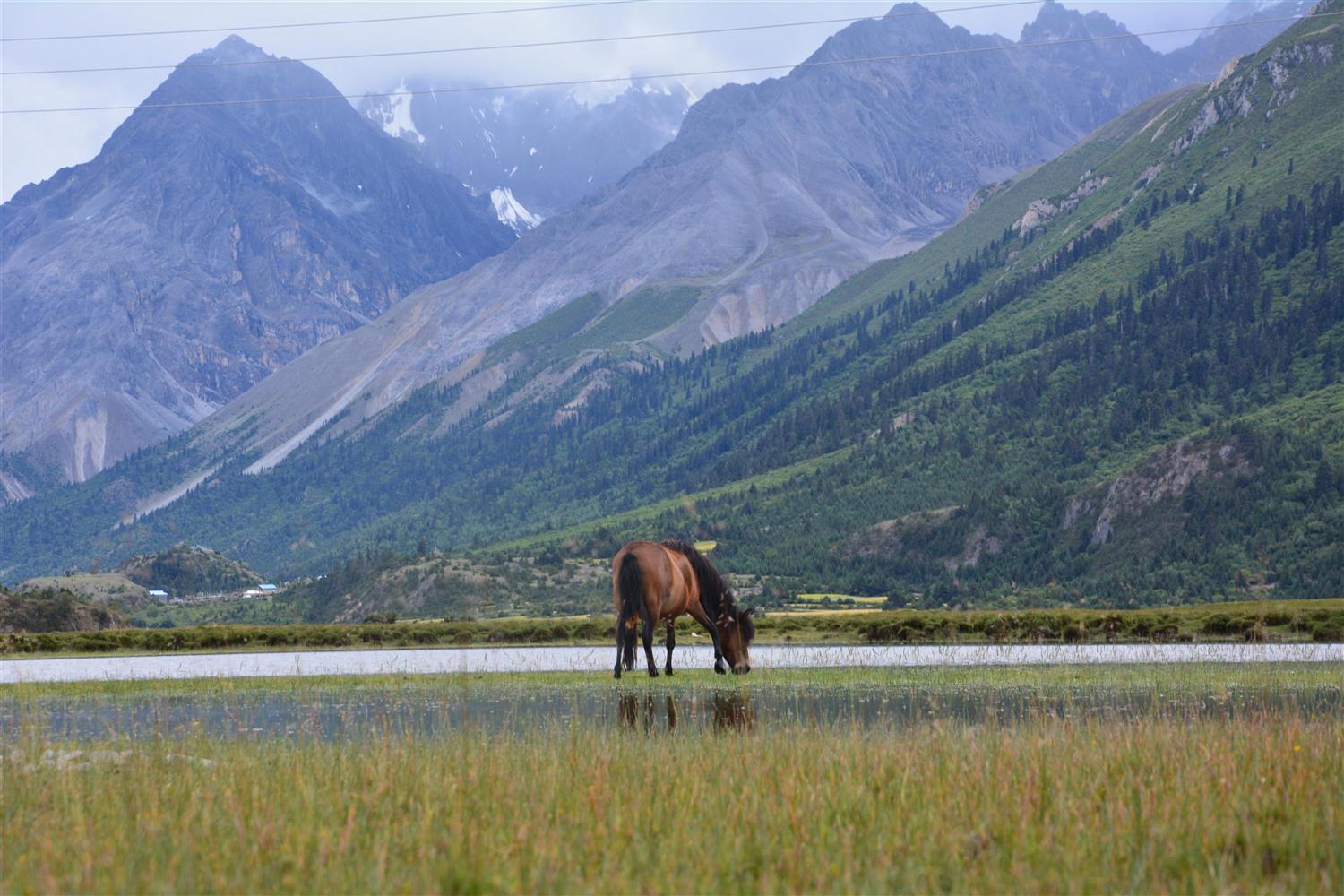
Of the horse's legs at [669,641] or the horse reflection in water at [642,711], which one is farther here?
the horse's legs at [669,641]

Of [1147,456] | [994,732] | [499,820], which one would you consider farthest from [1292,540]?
[499,820]

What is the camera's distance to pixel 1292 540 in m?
103

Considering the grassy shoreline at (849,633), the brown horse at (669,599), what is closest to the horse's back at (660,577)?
the brown horse at (669,599)

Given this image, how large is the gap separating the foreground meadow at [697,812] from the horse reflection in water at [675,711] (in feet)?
11.5

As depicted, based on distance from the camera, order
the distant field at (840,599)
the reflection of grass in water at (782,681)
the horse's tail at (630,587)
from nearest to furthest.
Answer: the reflection of grass in water at (782,681) < the horse's tail at (630,587) < the distant field at (840,599)

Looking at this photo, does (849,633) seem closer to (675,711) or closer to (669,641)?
(669,641)

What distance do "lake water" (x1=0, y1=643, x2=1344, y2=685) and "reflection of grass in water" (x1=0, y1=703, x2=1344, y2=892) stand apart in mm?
22774

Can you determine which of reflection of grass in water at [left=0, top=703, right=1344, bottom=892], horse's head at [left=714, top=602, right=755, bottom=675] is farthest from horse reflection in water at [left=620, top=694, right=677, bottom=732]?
horse's head at [left=714, top=602, right=755, bottom=675]

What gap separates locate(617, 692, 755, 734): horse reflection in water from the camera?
2217cm

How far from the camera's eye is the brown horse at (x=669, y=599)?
33.1m

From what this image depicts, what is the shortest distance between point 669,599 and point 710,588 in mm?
2198

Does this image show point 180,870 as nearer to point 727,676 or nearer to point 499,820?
point 499,820

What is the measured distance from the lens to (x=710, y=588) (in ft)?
119

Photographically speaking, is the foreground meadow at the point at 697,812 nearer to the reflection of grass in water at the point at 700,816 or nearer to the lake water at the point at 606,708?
the reflection of grass in water at the point at 700,816
